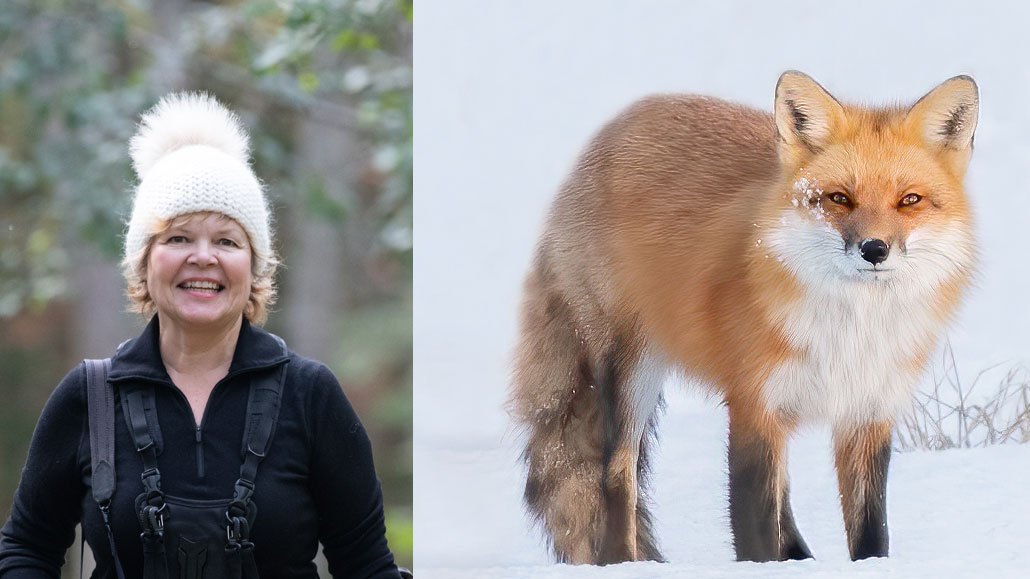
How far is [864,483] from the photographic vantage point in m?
1.78

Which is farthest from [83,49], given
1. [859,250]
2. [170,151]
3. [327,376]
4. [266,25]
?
[859,250]

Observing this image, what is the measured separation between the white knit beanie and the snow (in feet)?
1.13

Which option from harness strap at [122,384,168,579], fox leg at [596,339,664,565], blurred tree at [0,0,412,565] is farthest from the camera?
blurred tree at [0,0,412,565]

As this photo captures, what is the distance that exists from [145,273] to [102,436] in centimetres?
24

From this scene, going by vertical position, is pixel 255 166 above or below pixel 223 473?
above

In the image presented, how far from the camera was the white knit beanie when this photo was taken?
167 centimetres

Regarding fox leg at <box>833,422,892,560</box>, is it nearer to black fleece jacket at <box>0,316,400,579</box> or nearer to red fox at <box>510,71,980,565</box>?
red fox at <box>510,71,980,565</box>

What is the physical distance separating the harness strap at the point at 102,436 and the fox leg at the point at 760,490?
0.89 m

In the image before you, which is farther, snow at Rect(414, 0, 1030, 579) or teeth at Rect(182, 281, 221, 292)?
snow at Rect(414, 0, 1030, 579)

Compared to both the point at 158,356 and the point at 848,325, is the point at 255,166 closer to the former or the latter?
the point at 158,356

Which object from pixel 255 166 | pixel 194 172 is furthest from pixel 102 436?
pixel 255 166

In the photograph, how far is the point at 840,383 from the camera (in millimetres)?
1771

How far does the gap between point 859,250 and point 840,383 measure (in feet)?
0.66

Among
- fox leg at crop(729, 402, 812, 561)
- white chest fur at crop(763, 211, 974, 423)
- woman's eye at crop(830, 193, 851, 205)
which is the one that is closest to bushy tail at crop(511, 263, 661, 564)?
fox leg at crop(729, 402, 812, 561)
